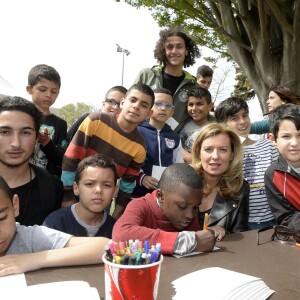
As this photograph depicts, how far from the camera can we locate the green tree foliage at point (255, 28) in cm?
693

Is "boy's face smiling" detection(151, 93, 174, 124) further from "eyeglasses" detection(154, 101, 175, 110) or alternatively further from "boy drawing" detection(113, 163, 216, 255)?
"boy drawing" detection(113, 163, 216, 255)

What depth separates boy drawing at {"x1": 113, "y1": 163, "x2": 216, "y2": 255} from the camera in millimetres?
1485

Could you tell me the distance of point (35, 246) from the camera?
4.89 ft

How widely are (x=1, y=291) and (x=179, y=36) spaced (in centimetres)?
334

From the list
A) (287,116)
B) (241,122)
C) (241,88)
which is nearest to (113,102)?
(241,122)

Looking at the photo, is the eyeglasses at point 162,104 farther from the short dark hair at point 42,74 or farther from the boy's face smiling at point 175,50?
the short dark hair at point 42,74

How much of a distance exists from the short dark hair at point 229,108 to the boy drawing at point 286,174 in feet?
2.33

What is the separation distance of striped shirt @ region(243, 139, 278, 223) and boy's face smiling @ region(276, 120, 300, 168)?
1.20 feet

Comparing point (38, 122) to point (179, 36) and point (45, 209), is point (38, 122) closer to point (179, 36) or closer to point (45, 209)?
point (45, 209)

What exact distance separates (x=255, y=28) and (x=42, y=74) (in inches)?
228

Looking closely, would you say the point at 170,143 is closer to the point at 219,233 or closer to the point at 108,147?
the point at 108,147

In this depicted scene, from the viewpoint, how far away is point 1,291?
1.06m

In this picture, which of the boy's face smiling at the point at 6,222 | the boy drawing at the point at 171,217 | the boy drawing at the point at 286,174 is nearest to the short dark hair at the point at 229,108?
the boy drawing at the point at 286,174

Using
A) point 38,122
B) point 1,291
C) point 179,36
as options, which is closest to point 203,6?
point 179,36
